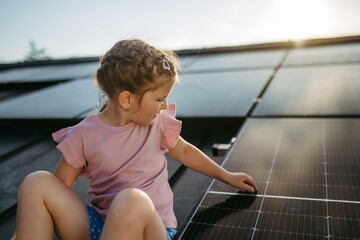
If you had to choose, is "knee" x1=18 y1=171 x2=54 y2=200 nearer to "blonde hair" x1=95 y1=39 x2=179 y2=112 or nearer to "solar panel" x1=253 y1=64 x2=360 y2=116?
"blonde hair" x1=95 y1=39 x2=179 y2=112

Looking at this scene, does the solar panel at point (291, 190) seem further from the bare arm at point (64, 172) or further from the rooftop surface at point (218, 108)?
the bare arm at point (64, 172)

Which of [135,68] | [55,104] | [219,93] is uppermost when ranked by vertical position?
[135,68]

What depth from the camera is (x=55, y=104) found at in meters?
5.62

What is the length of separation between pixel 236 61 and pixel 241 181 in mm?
5413

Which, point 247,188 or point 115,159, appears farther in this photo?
point 247,188

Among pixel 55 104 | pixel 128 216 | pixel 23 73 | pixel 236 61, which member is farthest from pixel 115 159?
pixel 23 73

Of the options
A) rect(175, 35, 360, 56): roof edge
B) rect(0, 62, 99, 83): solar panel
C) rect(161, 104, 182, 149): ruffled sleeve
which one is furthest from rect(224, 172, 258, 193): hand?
rect(0, 62, 99, 83): solar panel

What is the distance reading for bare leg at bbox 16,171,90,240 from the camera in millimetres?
1788

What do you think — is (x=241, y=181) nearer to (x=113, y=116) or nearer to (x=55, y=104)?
(x=113, y=116)

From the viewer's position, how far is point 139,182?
6.88ft

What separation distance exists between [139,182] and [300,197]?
3.62 feet

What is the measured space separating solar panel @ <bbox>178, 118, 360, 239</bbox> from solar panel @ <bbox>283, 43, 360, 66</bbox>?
3122 mm

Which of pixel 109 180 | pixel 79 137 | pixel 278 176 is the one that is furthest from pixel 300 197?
pixel 79 137

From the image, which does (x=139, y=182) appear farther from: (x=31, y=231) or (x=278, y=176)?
(x=278, y=176)
